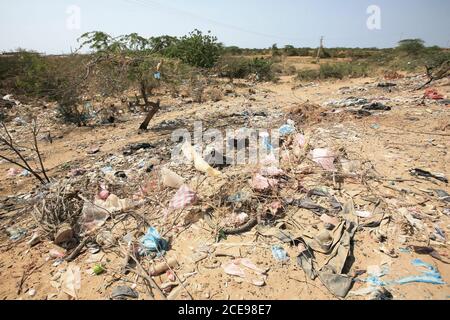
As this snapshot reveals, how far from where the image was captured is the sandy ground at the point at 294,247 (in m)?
2.23

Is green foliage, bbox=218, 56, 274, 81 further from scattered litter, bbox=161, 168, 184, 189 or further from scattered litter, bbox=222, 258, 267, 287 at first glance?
scattered litter, bbox=222, 258, 267, 287

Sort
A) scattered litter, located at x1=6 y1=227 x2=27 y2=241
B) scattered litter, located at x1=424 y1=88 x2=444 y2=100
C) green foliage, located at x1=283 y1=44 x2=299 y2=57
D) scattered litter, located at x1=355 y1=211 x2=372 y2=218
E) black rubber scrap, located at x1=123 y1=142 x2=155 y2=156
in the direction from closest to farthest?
1. scattered litter, located at x1=355 y1=211 x2=372 y2=218
2. scattered litter, located at x1=6 y1=227 x2=27 y2=241
3. black rubber scrap, located at x1=123 y1=142 x2=155 y2=156
4. scattered litter, located at x1=424 y1=88 x2=444 y2=100
5. green foliage, located at x1=283 y1=44 x2=299 y2=57

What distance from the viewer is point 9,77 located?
1085 centimetres

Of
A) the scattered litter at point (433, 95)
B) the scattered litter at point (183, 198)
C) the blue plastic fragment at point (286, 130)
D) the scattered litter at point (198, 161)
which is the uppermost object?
the scattered litter at point (433, 95)

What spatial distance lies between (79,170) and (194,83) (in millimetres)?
5216

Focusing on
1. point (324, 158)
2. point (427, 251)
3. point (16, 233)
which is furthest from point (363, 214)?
point (16, 233)

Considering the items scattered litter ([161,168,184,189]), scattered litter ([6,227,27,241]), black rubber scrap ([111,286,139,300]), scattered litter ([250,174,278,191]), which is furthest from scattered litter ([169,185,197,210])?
scattered litter ([6,227,27,241])

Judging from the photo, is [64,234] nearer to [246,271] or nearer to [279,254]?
[246,271]

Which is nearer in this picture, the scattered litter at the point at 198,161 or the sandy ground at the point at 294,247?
the sandy ground at the point at 294,247

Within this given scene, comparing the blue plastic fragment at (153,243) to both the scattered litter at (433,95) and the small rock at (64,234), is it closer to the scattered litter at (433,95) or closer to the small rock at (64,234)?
the small rock at (64,234)

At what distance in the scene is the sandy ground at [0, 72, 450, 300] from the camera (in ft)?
7.32

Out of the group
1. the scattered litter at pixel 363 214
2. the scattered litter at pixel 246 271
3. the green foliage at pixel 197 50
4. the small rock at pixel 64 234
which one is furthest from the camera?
the green foliage at pixel 197 50

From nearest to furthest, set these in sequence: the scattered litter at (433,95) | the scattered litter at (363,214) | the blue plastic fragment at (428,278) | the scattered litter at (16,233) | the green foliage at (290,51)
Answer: the blue plastic fragment at (428,278), the scattered litter at (363,214), the scattered litter at (16,233), the scattered litter at (433,95), the green foliage at (290,51)

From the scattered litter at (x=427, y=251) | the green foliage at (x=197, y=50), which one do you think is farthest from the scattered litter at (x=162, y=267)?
the green foliage at (x=197, y=50)
